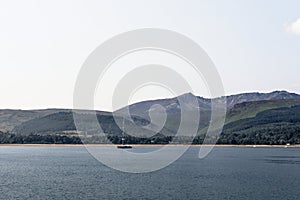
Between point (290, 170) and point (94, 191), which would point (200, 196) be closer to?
point (94, 191)

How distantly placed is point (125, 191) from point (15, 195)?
61.8ft

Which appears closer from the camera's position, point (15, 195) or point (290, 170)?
point (15, 195)

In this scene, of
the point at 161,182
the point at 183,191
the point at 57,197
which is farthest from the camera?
the point at 161,182

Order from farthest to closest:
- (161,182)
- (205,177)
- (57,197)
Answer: (205,177)
(161,182)
(57,197)

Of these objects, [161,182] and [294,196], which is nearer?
[294,196]

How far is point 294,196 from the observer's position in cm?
7481

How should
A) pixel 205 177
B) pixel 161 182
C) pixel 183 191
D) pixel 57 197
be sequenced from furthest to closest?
pixel 205 177
pixel 161 182
pixel 183 191
pixel 57 197

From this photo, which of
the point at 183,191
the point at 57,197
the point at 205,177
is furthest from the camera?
the point at 205,177

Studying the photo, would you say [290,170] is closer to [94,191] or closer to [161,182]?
[161,182]

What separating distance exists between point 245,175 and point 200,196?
38643 mm

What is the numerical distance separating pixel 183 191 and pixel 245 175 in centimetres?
3485

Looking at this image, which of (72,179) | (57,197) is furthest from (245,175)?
(57,197)

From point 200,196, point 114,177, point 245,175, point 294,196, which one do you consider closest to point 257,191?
point 294,196

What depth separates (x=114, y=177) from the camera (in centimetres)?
10481
